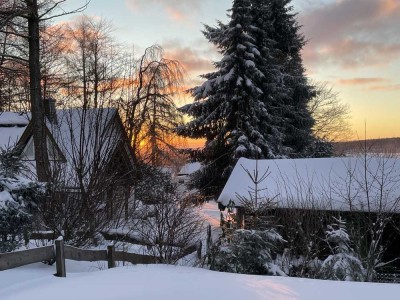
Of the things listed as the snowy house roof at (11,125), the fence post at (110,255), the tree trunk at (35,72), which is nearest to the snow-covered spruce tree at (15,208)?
the fence post at (110,255)

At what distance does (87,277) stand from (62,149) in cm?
481

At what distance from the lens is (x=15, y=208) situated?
7195 mm

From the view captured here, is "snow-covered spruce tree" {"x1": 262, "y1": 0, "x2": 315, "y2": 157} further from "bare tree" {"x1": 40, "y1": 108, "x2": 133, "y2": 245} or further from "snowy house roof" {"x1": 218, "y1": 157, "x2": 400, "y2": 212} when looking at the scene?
"bare tree" {"x1": 40, "y1": 108, "x2": 133, "y2": 245}

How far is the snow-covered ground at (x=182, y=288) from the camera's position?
4.91 meters

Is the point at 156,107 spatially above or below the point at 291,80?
below

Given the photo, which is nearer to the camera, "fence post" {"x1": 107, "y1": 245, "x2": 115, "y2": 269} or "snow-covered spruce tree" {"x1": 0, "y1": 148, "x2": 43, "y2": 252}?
"snow-covered spruce tree" {"x1": 0, "y1": 148, "x2": 43, "y2": 252}

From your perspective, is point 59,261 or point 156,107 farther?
point 156,107

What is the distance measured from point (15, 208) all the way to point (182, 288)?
Answer: 3.75 meters

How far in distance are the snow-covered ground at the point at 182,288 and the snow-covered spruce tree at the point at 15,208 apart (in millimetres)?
1268

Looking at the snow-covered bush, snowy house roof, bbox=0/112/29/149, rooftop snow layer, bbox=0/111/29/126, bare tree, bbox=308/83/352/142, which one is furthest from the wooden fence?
bare tree, bbox=308/83/352/142

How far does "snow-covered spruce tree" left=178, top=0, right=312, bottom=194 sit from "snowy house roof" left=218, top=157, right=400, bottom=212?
3.74m

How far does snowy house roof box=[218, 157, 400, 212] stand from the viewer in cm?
1216

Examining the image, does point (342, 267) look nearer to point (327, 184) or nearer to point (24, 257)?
point (24, 257)

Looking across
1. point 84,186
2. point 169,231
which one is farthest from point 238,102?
point 84,186
